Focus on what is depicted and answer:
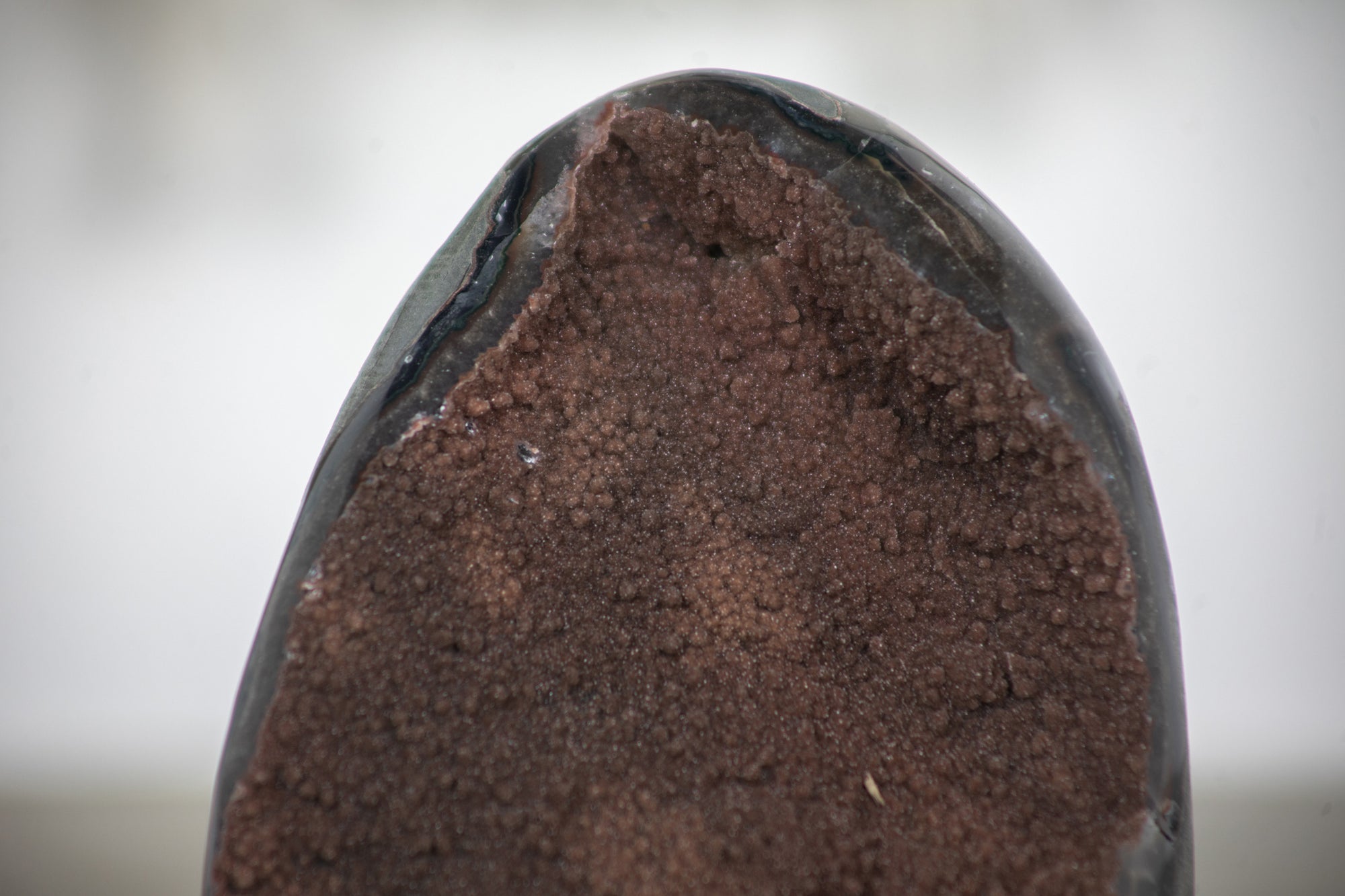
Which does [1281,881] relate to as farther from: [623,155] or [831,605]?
[623,155]

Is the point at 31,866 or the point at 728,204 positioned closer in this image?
the point at 728,204

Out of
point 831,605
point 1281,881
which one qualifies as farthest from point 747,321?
point 1281,881

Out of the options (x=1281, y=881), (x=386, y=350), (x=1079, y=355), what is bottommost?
(x=1281, y=881)

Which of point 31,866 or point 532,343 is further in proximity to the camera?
point 31,866

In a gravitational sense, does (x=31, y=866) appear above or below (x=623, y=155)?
below

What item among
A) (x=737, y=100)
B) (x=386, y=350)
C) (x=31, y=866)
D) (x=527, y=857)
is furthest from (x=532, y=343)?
(x=31, y=866)

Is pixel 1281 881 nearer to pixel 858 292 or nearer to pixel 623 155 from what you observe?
pixel 858 292
